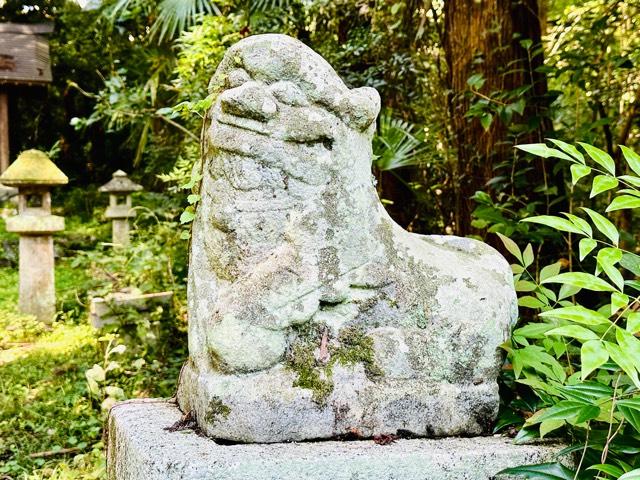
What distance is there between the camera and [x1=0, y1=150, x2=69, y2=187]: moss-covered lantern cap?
6430mm

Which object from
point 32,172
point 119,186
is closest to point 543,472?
point 32,172

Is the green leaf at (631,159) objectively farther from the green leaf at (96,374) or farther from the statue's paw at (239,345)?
the green leaf at (96,374)

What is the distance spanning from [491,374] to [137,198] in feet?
27.4

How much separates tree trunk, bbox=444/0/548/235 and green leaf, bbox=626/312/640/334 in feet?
6.49

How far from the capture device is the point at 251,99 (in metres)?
1.82

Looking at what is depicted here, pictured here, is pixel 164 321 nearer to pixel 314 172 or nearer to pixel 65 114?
pixel 314 172

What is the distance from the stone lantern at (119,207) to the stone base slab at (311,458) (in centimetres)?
674

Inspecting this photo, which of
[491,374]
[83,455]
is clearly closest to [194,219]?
[491,374]

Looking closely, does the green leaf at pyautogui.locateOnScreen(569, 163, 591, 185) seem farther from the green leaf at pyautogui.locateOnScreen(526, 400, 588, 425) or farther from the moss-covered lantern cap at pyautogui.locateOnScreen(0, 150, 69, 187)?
the moss-covered lantern cap at pyautogui.locateOnScreen(0, 150, 69, 187)

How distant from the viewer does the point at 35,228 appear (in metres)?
6.47

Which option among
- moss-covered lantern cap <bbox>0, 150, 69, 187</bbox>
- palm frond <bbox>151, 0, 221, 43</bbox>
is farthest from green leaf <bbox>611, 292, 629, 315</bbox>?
moss-covered lantern cap <bbox>0, 150, 69, 187</bbox>

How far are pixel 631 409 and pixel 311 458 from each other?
2.50 feet

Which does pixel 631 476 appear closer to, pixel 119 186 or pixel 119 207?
pixel 119 207

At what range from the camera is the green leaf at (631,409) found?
5.15 ft
